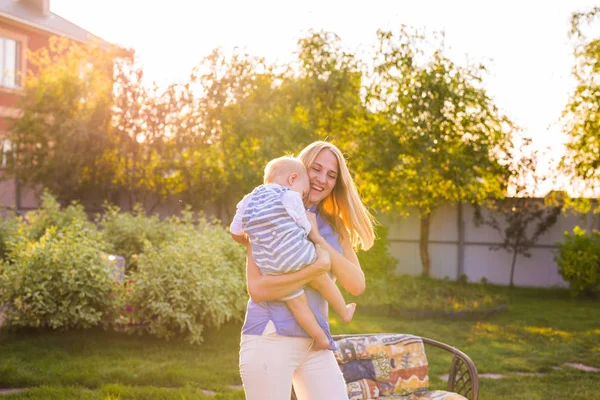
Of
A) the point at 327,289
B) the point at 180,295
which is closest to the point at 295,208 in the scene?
the point at 327,289

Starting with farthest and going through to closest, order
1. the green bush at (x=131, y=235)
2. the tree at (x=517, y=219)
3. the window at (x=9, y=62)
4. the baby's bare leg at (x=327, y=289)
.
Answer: the window at (x=9, y=62), the tree at (x=517, y=219), the green bush at (x=131, y=235), the baby's bare leg at (x=327, y=289)

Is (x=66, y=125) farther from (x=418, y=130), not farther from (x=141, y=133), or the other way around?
(x=418, y=130)

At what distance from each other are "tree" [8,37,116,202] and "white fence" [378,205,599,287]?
7.15m

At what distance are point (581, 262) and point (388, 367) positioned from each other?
10772mm

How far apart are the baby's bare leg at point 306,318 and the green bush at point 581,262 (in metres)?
12.3

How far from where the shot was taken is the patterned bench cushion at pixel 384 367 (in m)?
4.14

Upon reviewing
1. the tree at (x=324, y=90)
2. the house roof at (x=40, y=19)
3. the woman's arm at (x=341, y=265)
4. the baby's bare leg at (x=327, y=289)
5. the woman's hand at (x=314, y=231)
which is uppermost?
the house roof at (x=40, y=19)

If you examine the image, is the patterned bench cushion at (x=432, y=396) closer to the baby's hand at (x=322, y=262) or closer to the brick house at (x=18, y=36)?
the baby's hand at (x=322, y=262)

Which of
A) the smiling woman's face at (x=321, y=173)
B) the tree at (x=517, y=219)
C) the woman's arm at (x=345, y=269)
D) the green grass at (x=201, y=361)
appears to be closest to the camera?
the woman's arm at (x=345, y=269)

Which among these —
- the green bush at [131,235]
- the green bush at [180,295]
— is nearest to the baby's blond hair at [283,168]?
the green bush at [180,295]

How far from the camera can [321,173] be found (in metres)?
3.03

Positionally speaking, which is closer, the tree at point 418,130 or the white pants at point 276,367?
the white pants at point 276,367

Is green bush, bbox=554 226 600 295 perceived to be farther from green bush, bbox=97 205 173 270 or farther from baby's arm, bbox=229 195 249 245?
baby's arm, bbox=229 195 249 245

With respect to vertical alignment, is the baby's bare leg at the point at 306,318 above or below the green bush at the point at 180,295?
above
